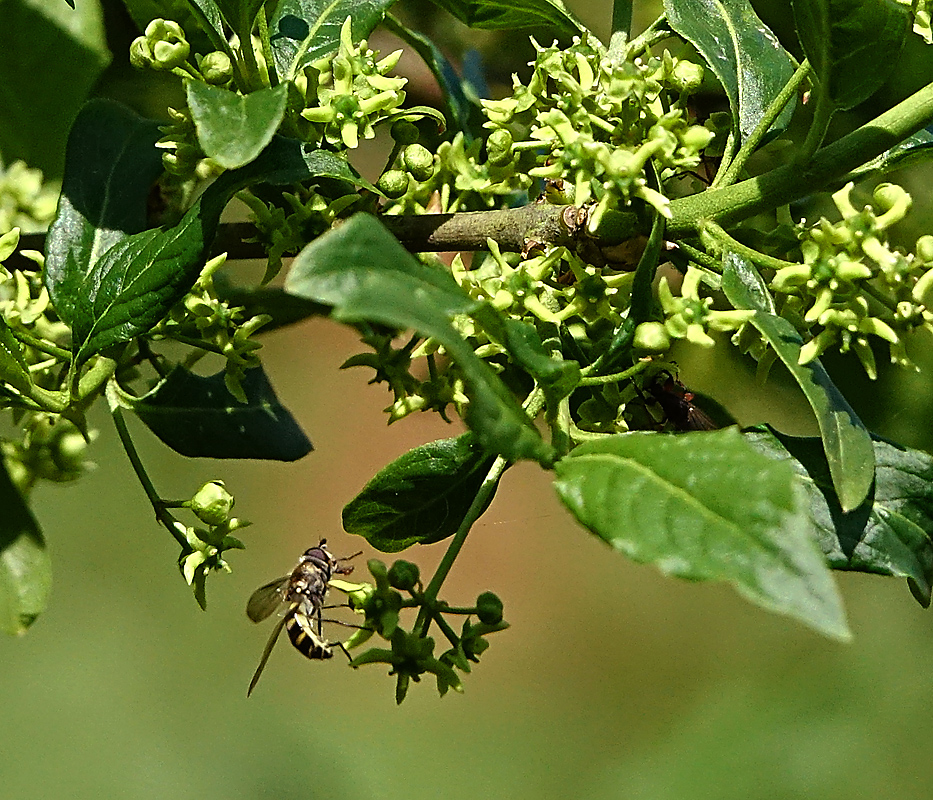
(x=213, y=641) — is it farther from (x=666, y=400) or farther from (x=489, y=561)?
(x=666, y=400)

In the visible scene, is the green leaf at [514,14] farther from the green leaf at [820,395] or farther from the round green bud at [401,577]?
the round green bud at [401,577]

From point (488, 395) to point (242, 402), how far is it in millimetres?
744

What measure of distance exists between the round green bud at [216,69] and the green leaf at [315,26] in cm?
9

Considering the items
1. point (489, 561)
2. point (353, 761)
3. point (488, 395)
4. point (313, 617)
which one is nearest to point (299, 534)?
point (489, 561)

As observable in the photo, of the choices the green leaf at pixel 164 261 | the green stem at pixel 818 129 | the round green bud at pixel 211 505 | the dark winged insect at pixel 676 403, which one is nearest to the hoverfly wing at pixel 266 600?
the round green bud at pixel 211 505

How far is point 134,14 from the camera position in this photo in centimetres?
160

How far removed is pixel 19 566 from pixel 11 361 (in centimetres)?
38

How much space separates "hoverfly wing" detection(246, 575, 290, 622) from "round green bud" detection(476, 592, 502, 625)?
705 millimetres

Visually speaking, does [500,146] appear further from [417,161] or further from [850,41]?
[850,41]

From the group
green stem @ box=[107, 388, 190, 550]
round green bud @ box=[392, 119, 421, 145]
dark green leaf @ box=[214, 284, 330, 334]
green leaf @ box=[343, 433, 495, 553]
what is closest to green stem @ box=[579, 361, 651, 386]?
green leaf @ box=[343, 433, 495, 553]

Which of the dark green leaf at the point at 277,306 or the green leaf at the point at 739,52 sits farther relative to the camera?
the dark green leaf at the point at 277,306

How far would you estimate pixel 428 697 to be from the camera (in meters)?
6.59

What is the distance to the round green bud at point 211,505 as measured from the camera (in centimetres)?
145

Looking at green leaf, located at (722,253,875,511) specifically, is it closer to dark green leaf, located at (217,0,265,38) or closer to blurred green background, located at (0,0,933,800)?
dark green leaf, located at (217,0,265,38)
